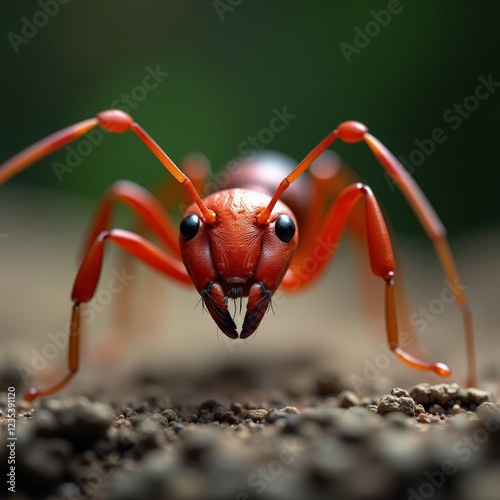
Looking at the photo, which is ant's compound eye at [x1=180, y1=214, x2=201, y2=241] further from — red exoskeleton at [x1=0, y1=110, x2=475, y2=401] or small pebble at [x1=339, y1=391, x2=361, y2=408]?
small pebble at [x1=339, y1=391, x2=361, y2=408]

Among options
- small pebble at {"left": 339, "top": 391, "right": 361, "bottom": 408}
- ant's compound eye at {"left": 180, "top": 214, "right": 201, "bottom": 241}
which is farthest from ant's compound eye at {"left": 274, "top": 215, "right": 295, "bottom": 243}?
small pebble at {"left": 339, "top": 391, "right": 361, "bottom": 408}

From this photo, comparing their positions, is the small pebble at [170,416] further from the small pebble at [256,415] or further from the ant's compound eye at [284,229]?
the ant's compound eye at [284,229]

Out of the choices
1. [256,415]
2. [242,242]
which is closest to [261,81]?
[242,242]

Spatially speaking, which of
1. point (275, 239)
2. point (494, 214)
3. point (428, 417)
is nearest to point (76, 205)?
point (494, 214)

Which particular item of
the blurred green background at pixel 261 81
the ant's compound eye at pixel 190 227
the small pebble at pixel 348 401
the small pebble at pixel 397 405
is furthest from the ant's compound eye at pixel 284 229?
the blurred green background at pixel 261 81

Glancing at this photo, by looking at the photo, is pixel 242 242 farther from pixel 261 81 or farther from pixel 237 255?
pixel 261 81

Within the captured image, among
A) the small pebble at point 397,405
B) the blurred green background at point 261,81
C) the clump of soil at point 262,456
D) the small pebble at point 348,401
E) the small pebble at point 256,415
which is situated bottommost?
the small pebble at point 348,401
